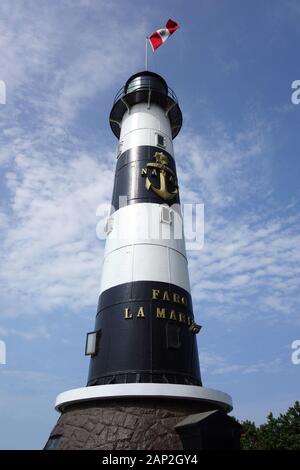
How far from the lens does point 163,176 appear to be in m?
20.4

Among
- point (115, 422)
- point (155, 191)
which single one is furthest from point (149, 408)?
point (155, 191)

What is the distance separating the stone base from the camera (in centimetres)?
1288

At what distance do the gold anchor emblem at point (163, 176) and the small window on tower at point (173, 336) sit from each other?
680 centimetres

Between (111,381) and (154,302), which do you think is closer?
(111,381)

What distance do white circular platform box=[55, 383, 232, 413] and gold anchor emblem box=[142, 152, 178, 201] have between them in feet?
31.0

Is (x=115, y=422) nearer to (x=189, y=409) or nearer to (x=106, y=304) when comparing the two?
(x=189, y=409)

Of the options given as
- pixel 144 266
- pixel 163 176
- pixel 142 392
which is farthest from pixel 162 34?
pixel 142 392

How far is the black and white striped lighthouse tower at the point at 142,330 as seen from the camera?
44.3ft

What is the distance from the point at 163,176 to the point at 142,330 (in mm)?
8525

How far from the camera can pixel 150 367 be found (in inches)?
585

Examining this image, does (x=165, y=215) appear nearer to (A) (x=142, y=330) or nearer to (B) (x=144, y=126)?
(A) (x=142, y=330)

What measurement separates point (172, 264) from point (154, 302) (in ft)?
7.77

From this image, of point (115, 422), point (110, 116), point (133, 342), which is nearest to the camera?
point (115, 422)

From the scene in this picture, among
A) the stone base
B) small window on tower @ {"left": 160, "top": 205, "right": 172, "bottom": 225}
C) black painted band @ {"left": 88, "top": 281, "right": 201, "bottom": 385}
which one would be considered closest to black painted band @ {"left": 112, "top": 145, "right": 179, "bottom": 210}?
small window on tower @ {"left": 160, "top": 205, "right": 172, "bottom": 225}
